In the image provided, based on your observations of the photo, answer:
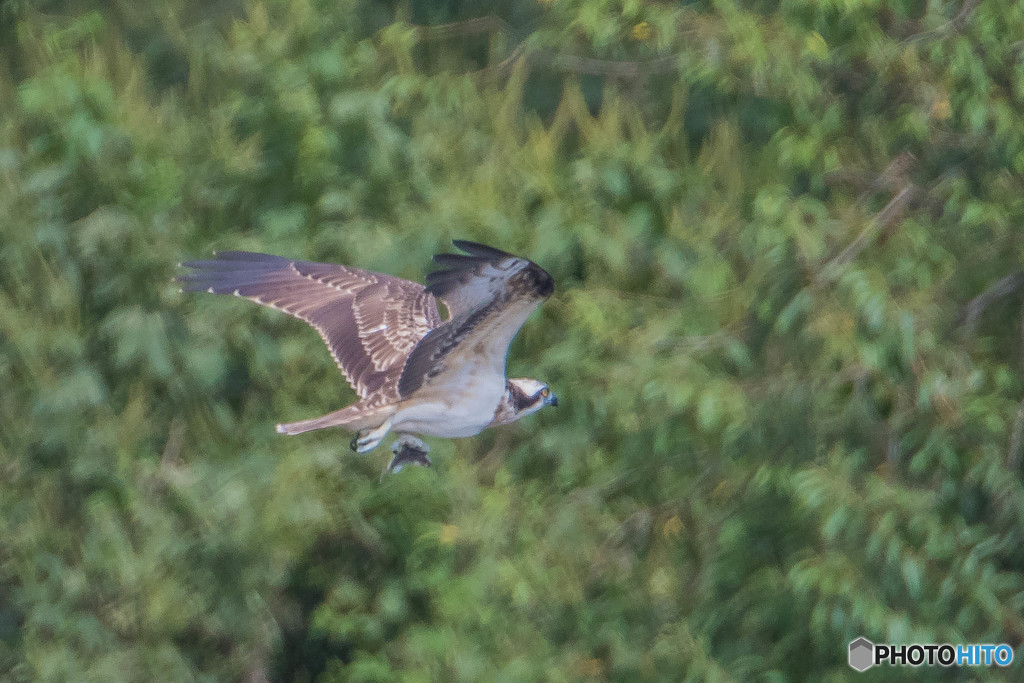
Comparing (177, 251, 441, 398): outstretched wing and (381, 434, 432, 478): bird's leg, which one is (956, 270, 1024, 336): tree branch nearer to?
(177, 251, 441, 398): outstretched wing

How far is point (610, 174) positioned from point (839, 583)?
216 centimetres

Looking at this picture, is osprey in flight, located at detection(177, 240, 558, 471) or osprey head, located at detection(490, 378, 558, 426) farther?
osprey head, located at detection(490, 378, 558, 426)

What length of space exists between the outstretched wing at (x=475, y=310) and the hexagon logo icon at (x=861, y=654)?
1647 mm

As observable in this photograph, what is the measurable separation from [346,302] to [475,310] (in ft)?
4.21

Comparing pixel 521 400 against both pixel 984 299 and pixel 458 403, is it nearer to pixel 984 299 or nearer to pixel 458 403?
pixel 458 403

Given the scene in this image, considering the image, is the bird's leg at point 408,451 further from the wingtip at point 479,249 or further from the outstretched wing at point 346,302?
the wingtip at point 479,249

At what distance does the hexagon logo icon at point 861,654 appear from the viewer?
5535 mm

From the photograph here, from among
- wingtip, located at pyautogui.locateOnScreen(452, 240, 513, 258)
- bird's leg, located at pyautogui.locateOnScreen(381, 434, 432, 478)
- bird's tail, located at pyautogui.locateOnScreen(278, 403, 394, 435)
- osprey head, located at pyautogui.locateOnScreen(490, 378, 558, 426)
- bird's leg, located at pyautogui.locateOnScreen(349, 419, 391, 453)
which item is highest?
wingtip, located at pyautogui.locateOnScreen(452, 240, 513, 258)

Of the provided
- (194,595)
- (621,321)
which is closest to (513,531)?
(621,321)

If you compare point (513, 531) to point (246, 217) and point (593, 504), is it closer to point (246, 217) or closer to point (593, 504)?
point (593, 504)

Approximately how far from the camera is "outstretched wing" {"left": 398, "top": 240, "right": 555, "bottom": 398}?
4.22 meters

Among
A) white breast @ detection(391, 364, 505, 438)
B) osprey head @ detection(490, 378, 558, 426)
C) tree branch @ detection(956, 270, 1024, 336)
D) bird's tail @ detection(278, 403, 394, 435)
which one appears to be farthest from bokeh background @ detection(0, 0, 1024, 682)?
bird's tail @ detection(278, 403, 394, 435)

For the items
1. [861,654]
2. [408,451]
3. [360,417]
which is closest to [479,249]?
[360,417]

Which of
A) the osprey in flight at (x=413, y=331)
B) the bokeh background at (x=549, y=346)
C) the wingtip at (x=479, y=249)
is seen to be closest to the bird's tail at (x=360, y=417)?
the osprey in flight at (x=413, y=331)
